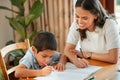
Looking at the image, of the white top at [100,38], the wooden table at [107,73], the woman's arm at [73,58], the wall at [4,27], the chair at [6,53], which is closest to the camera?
the wooden table at [107,73]

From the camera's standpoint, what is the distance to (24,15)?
A: 10.4ft

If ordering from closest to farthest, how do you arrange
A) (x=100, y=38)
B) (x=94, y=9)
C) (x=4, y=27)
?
(x=94, y=9)
(x=100, y=38)
(x=4, y=27)

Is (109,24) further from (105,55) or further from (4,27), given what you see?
(4,27)

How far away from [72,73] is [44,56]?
21 centimetres

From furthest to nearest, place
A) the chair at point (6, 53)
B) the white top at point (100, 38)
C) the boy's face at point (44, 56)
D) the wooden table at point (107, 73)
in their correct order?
the white top at point (100, 38) < the chair at point (6, 53) < the boy's face at point (44, 56) < the wooden table at point (107, 73)

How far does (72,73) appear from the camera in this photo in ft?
5.15

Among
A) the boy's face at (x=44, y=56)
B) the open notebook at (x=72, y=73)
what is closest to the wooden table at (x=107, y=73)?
the open notebook at (x=72, y=73)

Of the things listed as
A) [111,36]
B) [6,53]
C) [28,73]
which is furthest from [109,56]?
[6,53]

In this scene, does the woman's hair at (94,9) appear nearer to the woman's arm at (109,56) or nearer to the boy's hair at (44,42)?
the woman's arm at (109,56)

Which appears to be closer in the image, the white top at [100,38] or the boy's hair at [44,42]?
the boy's hair at [44,42]

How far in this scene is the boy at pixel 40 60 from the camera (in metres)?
1.55

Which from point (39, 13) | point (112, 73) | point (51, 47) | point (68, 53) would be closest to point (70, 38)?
point (68, 53)

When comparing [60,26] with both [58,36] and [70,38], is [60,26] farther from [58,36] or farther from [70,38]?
[70,38]

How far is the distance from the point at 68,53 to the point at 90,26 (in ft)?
0.93
